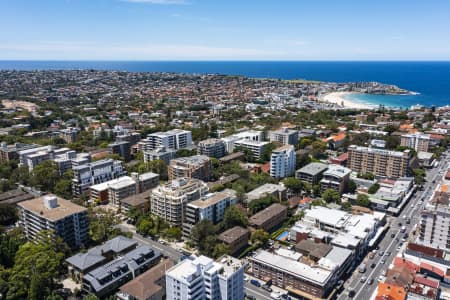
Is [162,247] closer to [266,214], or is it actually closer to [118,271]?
[118,271]

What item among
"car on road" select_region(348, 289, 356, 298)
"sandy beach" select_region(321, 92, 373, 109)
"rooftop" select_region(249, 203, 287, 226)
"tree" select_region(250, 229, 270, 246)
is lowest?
"car on road" select_region(348, 289, 356, 298)

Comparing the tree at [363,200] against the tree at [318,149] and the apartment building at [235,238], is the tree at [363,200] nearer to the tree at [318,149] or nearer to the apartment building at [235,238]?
the apartment building at [235,238]

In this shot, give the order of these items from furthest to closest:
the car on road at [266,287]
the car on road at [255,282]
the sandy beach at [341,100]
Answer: the sandy beach at [341,100]
the car on road at [255,282]
the car on road at [266,287]

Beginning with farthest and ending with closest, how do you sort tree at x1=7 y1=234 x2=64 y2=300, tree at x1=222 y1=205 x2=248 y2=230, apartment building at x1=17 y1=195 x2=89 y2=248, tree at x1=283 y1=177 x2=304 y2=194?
tree at x1=283 y1=177 x2=304 y2=194 < tree at x1=222 y1=205 x2=248 y2=230 < apartment building at x1=17 y1=195 x2=89 y2=248 < tree at x1=7 y1=234 x2=64 y2=300

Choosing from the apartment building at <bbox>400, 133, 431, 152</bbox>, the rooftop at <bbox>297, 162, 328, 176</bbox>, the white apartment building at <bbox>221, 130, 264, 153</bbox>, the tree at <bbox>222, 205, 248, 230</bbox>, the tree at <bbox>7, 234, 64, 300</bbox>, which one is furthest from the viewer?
the white apartment building at <bbox>221, 130, 264, 153</bbox>

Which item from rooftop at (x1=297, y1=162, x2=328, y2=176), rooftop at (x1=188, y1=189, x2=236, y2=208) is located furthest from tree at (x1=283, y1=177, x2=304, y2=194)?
rooftop at (x1=188, y1=189, x2=236, y2=208)

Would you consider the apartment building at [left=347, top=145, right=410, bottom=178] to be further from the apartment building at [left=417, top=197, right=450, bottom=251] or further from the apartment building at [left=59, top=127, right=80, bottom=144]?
the apartment building at [left=59, top=127, right=80, bottom=144]

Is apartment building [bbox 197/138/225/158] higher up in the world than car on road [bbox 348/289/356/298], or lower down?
higher up

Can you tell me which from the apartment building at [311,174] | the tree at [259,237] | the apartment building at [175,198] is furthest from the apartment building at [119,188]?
the apartment building at [311,174]
